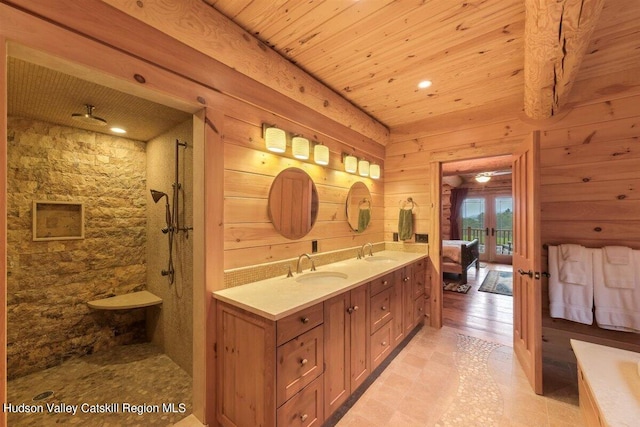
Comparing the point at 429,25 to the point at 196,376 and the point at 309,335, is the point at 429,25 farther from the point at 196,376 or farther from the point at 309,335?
the point at 196,376

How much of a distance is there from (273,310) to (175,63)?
4.75 ft

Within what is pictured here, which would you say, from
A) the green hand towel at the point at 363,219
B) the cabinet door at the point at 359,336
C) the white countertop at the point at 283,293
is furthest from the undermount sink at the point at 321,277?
the green hand towel at the point at 363,219

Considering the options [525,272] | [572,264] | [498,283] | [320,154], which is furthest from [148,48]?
[498,283]

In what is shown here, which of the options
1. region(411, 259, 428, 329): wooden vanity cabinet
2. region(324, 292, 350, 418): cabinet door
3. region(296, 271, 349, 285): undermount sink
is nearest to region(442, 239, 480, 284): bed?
region(411, 259, 428, 329): wooden vanity cabinet

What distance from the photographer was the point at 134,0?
1.21m

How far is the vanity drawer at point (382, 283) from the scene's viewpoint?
205 cm

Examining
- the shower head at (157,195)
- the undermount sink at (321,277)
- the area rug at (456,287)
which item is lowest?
the area rug at (456,287)

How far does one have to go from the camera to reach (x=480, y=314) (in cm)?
348

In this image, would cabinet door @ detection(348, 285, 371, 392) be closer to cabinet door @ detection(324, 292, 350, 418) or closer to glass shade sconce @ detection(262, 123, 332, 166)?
cabinet door @ detection(324, 292, 350, 418)

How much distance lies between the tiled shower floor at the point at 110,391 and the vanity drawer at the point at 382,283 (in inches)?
62.2

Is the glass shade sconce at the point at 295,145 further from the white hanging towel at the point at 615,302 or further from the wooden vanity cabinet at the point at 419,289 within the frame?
the white hanging towel at the point at 615,302

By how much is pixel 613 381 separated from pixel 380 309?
1293 mm

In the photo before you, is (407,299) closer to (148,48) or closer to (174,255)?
(174,255)

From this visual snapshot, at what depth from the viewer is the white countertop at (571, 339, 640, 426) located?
0.94m
